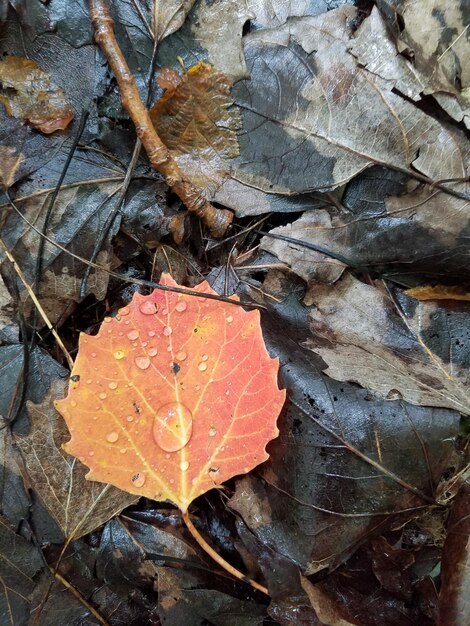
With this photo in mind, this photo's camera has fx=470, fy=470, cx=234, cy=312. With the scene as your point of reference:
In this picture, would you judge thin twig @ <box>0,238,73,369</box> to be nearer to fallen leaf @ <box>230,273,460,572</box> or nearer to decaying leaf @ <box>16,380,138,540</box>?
decaying leaf @ <box>16,380,138,540</box>

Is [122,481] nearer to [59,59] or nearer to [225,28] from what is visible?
[59,59]

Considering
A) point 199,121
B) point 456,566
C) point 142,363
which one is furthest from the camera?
point 199,121

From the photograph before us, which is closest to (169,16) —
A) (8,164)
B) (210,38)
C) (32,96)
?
(210,38)

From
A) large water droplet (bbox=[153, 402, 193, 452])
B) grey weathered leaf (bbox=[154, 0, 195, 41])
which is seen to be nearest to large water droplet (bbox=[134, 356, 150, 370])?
large water droplet (bbox=[153, 402, 193, 452])

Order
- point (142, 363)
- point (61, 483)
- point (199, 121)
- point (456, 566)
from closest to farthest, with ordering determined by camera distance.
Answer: point (456, 566), point (142, 363), point (61, 483), point (199, 121)

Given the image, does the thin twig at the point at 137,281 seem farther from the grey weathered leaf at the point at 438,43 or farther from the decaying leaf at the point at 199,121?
the grey weathered leaf at the point at 438,43

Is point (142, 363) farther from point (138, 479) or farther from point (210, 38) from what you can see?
point (210, 38)
